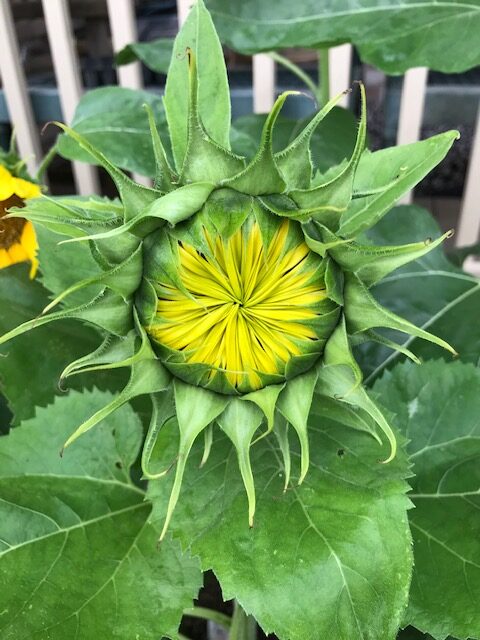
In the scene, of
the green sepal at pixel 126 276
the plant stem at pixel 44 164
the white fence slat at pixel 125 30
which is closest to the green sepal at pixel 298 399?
the green sepal at pixel 126 276

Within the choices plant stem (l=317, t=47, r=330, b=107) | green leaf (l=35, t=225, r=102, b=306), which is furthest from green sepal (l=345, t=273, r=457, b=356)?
plant stem (l=317, t=47, r=330, b=107)

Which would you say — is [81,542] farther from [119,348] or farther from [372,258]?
[372,258]

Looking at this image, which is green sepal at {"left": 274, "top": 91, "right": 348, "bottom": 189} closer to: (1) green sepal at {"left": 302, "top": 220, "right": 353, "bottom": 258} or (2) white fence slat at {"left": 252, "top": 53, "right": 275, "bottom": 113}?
(1) green sepal at {"left": 302, "top": 220, "right": 353, "bottom": 258}

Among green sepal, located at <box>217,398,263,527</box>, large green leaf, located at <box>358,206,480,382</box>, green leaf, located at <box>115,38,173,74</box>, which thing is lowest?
large green leaf, located at <box>358,206,480,382</box>

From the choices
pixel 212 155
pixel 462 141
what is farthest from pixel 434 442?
pixel 462 141

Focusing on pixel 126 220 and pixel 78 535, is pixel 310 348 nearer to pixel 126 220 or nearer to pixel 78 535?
pixel 126 220

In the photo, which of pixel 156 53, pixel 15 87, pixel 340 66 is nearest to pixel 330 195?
pixel 156 53
